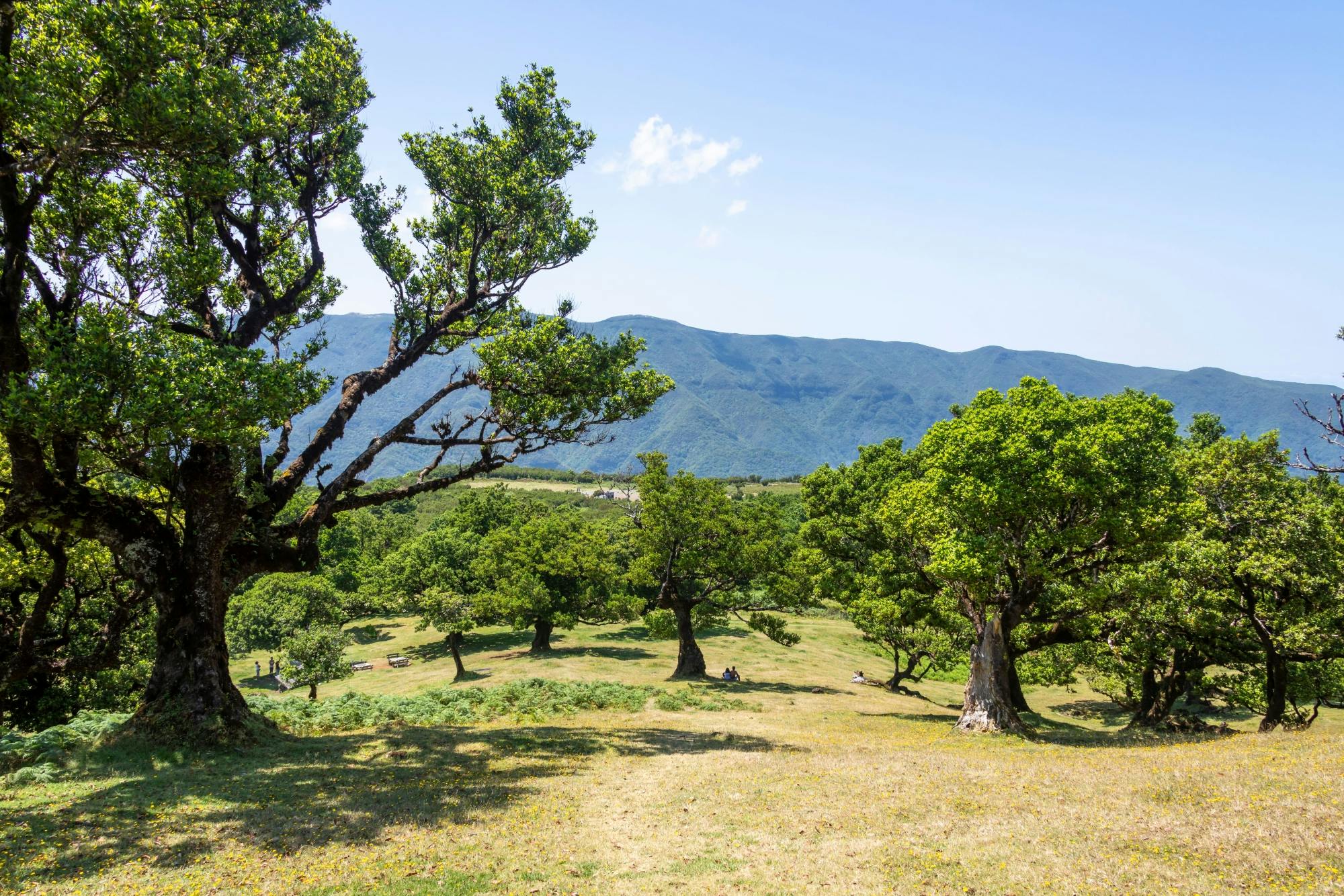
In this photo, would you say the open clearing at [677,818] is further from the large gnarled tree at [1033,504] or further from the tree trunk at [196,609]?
the large gnarled tree at [1033,504]

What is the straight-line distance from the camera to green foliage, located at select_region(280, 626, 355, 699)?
112 feet

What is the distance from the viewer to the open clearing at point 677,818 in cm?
1014

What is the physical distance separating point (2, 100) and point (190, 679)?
14.0 m

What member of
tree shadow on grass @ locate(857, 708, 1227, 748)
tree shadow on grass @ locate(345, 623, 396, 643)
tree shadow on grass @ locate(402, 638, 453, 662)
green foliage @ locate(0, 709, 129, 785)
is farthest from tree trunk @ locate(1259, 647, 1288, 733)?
tree shadow on grass @ locate(345, 623, 396, 643)

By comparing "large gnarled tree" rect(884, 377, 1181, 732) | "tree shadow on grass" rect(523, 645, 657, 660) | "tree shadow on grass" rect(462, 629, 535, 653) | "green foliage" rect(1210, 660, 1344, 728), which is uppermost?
"large gnarled tree" rect(884, 377, 1181, 732)

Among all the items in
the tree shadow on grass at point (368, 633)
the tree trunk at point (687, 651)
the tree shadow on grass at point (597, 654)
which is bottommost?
the tree shadow on grass at point (368, 633)

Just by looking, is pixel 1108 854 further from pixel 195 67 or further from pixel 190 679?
pixel 195 67

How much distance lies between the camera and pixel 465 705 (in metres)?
27.9

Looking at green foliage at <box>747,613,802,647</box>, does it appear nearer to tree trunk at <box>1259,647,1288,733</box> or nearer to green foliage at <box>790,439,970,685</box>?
green foliage at <box>790,439,970,685</box>

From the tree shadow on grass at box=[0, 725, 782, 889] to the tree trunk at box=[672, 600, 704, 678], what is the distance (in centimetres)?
2304

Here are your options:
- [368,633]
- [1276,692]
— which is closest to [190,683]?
[1276,692]

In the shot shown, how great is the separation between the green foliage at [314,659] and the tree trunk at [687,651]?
20.2 meters

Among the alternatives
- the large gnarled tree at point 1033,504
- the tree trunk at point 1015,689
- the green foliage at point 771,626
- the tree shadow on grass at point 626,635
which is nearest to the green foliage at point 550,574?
the tree shadow on grass at point 626,635

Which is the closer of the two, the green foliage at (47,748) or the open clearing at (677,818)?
the open clearing at (677,818)
